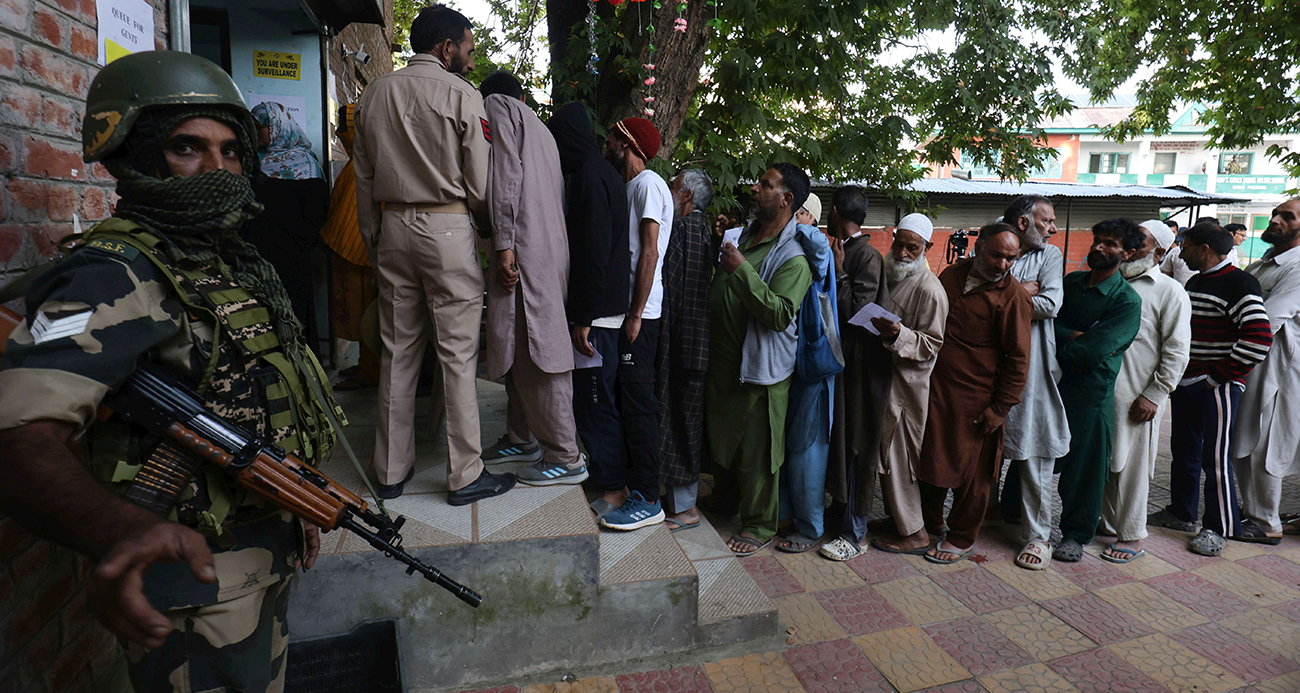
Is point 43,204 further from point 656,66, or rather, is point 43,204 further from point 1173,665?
point 1173,665

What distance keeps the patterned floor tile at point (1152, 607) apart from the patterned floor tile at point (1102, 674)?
469 mm

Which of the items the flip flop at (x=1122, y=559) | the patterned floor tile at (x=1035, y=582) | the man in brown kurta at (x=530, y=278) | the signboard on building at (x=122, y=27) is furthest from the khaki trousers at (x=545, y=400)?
the flip flop at (x=1122, y=559)

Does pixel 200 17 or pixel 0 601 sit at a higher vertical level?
pixel 200 17

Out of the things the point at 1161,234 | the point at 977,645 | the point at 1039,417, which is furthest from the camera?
the point at 1161,234

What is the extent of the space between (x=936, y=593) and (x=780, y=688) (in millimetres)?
1201

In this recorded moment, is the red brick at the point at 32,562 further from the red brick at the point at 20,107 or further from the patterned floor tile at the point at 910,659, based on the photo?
the patterned floor tile at the point at 910,659

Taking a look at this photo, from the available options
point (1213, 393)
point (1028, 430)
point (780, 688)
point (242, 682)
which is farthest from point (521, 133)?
point (1213, 393)

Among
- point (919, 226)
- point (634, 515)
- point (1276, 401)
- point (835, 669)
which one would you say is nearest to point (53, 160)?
point (634, 515)

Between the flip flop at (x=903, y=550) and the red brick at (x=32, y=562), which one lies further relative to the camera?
the flip flop at (x=903, y=550)

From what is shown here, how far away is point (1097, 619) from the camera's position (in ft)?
10.6

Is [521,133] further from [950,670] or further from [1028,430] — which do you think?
[1028,430]

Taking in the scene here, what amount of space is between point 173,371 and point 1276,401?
5.58 m

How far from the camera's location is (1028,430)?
12.5 feet

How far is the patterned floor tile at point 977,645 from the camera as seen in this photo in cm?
285
